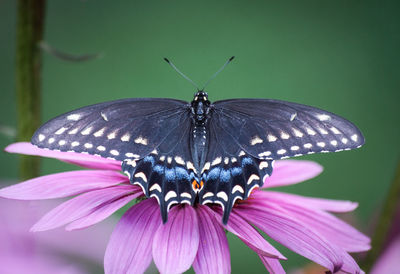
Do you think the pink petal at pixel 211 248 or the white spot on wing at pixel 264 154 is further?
the white spot on wing at pixel 264 154

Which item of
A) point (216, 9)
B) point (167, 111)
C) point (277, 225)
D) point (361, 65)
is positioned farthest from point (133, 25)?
point (277, 225)

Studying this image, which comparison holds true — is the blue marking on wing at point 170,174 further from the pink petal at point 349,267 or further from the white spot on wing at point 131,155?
the pink petal at point 349,267

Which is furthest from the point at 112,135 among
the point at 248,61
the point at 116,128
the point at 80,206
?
the point at 248,61

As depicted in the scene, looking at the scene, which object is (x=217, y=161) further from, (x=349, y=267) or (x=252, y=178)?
(x=349, y=267)

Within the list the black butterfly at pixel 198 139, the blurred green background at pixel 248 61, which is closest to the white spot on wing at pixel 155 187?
the black butterfly at pixel 198 139

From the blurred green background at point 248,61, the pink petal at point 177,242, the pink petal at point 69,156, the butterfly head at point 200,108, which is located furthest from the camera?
the blurred green background at point 248,61

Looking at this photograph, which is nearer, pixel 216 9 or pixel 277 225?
pixel 277 225

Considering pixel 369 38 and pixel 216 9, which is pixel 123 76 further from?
pixel 369 38
